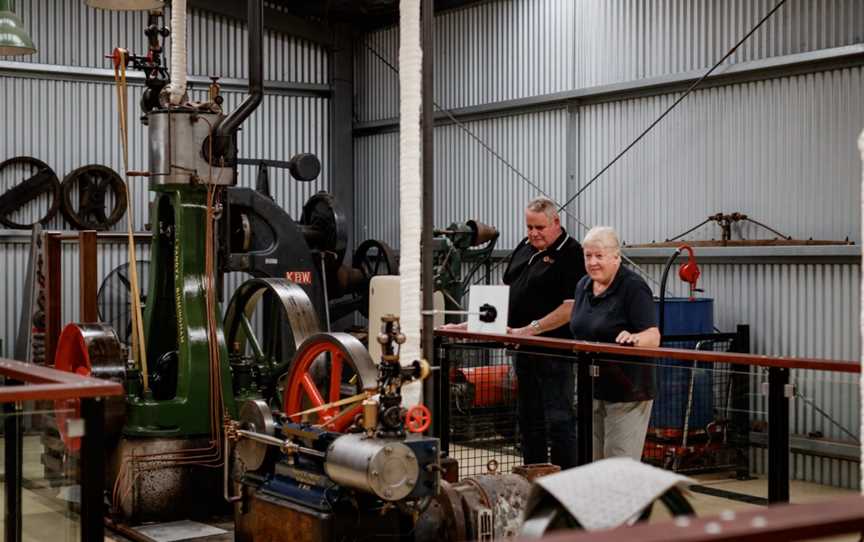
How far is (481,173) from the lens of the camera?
1067cm

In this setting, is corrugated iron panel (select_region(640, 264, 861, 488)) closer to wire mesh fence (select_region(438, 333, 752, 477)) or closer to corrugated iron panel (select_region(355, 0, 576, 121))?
corrugated iron panel (select_region(355, 0, 576, 121))

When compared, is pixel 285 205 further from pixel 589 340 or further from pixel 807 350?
pixel 589 340

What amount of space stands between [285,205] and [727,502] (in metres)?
8.13

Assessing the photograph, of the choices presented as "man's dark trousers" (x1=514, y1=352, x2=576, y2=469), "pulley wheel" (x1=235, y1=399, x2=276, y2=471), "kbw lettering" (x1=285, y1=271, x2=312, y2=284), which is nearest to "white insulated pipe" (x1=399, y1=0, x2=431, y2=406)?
"pulley wheel" (x1=235, y1=399, x2=276, y2=471)

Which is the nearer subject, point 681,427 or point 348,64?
point 681,427

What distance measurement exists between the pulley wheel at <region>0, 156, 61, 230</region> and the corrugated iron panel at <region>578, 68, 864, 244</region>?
463 centimetres

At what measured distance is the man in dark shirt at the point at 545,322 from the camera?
4.97 metres

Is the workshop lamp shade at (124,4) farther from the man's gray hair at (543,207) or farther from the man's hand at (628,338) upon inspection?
the man's hand at (628,338)

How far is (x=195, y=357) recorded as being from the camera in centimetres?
583

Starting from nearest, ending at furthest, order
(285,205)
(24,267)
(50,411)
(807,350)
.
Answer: (50,411), (807,350), (24,267), (285,205)

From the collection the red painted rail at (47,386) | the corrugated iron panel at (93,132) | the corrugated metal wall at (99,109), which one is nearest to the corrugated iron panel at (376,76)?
the corrugated metal wall at (99,109)

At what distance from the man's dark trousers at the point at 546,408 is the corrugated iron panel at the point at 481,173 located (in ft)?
15.5

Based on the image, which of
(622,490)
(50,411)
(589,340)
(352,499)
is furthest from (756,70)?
(622,490)

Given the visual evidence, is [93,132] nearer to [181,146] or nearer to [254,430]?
[181,146]
